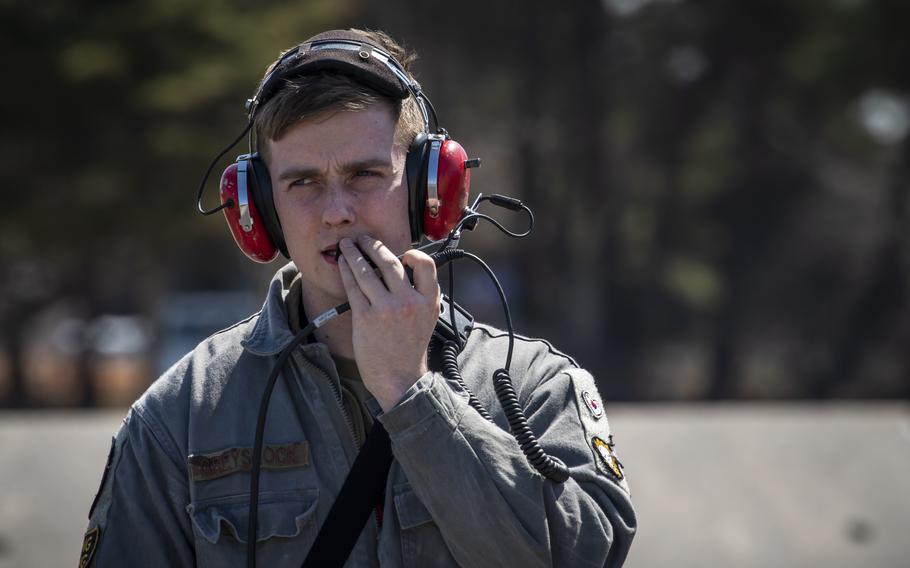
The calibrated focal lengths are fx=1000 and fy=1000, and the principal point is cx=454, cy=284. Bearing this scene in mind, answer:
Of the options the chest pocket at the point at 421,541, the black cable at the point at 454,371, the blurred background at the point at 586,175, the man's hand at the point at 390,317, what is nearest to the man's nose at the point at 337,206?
the man's hand at the point at 390,317

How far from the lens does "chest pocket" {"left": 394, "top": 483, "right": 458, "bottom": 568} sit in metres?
2.11

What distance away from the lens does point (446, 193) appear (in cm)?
235

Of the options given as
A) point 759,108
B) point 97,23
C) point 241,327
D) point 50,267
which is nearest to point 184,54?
point 97,23

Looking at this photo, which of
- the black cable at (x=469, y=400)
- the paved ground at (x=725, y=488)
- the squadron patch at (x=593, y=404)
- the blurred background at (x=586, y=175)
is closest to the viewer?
the black cable at (x=469, y=400)

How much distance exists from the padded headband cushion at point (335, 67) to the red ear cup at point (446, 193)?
18 centimetres

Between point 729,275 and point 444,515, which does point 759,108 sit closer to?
point 729,275

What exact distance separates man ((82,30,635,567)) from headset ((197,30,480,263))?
2 centimetres

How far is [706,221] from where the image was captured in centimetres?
2084

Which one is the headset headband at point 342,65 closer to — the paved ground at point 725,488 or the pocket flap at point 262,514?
the pocket flap at point 262,514

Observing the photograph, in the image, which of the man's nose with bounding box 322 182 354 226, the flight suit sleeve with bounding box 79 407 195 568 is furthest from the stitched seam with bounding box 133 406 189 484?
the man's nose with bounding box 322 182 354 226

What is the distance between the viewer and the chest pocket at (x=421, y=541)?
2105mm

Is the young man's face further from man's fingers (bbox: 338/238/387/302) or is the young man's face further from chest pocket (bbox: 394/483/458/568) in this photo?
chest pocket (bbox: 394/483/458/568)

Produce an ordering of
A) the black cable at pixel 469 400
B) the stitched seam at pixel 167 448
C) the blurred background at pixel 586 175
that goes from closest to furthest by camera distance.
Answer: the black cable at pixel 469 400
the stitched seam at pixel 167 448
the blurred background at pixel 586 175

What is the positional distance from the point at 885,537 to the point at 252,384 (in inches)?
167
